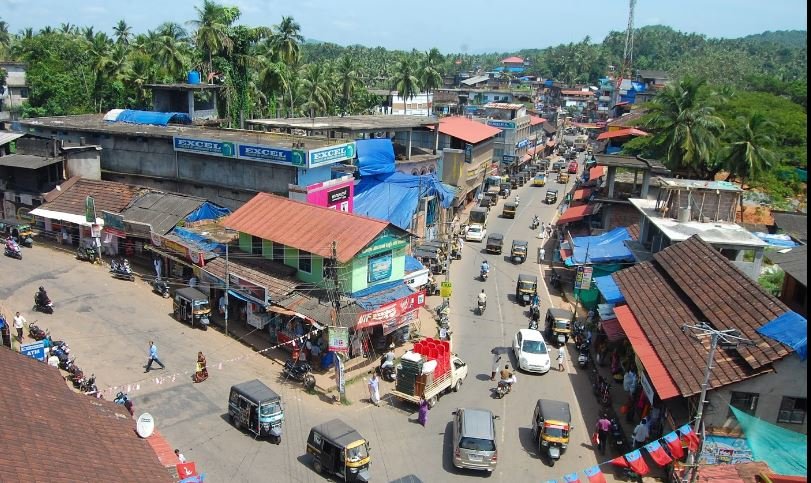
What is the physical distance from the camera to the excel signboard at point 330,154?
35.9 metres

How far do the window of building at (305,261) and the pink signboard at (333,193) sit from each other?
6.53m

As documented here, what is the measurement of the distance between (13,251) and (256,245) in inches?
678

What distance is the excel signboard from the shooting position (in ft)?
118

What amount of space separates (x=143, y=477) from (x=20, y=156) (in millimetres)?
40735

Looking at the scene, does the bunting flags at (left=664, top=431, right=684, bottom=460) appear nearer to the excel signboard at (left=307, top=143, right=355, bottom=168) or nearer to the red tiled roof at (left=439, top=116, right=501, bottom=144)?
the excel signboard at (left=307, top=143, right=355, bottom=168)

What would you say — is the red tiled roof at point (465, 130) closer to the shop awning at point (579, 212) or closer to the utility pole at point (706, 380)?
the shop awning at point (579, 212)

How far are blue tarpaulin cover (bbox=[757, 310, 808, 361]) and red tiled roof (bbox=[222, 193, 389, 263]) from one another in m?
15.8

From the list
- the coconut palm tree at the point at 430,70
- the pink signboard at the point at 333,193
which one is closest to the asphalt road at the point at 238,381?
the pink signboard at the point at 333,193

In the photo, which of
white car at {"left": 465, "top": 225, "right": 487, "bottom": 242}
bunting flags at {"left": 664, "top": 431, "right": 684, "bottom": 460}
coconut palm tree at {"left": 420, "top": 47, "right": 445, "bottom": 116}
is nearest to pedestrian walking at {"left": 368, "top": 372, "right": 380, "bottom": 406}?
bunting flags at {"left": 664, "top": 431, "right": 684, "bottom": 460}

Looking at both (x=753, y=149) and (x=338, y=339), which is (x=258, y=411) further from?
(x=753, y=149)

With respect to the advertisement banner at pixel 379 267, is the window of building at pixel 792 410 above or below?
below

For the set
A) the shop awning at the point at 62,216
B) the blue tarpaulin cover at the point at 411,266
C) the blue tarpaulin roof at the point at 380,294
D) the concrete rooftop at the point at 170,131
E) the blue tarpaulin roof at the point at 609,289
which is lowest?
the blue tarpaulin roof at the point at 609,289

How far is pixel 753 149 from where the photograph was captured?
4541 cm

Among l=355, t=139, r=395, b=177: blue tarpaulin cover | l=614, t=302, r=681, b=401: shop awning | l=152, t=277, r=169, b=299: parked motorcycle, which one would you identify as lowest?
l=152, t=277, r=169, b=299: parked motorcycle
